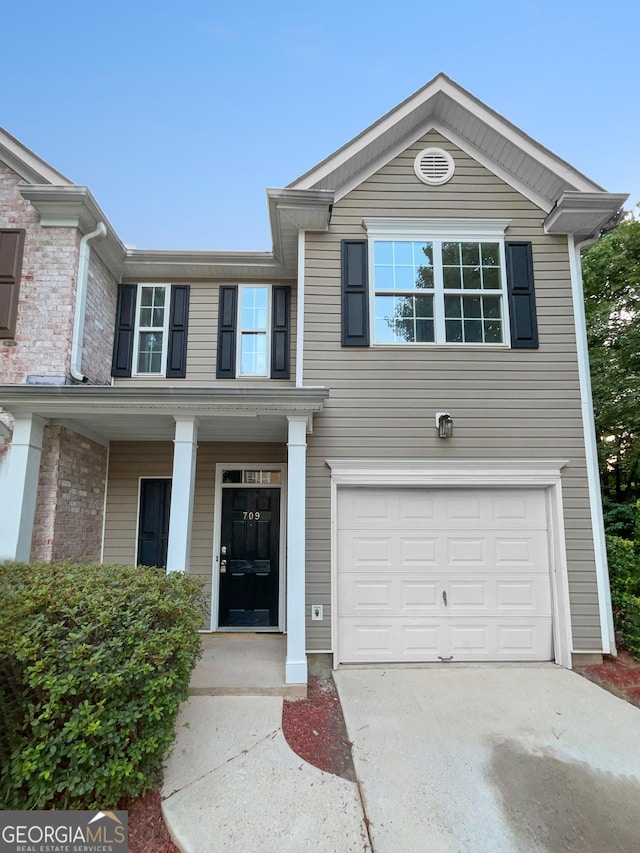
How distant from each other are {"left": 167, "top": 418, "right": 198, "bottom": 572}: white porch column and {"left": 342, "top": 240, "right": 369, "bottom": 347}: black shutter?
2.27 metres

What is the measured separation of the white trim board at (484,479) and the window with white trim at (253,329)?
2.39m

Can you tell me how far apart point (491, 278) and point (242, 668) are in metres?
5.77

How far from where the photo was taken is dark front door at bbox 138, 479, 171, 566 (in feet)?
21.2

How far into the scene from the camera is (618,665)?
5.08 meters

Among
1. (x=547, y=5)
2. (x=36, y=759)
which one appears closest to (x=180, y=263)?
(x=36, y=759)

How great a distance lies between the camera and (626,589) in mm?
5574

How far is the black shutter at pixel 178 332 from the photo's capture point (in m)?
6.78

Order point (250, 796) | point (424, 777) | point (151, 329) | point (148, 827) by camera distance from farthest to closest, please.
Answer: point (151, 329) < point (424, 777) < point (250, 796) < point (148, 827)

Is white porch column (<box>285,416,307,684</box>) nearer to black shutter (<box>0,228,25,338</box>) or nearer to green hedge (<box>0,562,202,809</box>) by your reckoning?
green hedge (<box>0,562,202,809</box>)

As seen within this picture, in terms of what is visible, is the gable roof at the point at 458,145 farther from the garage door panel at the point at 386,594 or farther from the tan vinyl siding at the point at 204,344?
the garage door panel at the point at 386,594

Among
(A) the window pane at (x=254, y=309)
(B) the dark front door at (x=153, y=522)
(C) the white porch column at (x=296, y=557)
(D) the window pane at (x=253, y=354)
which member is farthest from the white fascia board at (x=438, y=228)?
(B) the dark front door at (x=153, y=522)

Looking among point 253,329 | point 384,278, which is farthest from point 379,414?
point 253,329

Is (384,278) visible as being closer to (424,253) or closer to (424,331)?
(424,253)

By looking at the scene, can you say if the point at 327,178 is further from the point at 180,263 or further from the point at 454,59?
the point at 454,59
